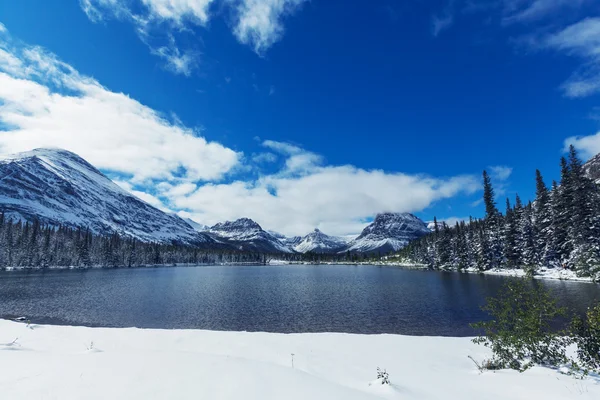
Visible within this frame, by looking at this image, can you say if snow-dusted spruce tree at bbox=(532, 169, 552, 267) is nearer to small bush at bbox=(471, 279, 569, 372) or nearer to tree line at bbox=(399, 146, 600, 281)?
tree line at bbox=(399, 146, 600, 281)

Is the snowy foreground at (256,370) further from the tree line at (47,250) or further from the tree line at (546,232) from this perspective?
the tree line at (47,250)

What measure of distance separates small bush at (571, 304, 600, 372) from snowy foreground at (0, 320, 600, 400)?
176 cm

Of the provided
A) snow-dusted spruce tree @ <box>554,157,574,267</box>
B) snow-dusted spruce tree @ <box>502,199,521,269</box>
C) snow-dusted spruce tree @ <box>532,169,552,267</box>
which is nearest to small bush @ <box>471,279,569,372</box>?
snow-dusted spruce tree @ <box>554,157,574,267</box>

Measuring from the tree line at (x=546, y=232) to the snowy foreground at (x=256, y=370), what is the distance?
35.4 metres

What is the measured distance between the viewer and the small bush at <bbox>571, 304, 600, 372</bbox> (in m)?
13.5

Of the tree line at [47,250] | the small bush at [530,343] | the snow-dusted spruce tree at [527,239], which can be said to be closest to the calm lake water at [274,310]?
the small bush at [530,343]

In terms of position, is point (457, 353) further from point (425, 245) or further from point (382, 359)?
point (425, 245)

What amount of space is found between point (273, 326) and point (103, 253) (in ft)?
609

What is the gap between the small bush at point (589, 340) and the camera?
1352 cm

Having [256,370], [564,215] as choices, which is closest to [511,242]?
[564,215]

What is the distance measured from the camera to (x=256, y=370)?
1118cm

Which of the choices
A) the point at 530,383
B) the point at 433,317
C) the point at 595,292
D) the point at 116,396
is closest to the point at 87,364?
the point at 116,396

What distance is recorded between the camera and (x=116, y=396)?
25.2 feet

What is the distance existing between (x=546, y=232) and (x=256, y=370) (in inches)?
3719
